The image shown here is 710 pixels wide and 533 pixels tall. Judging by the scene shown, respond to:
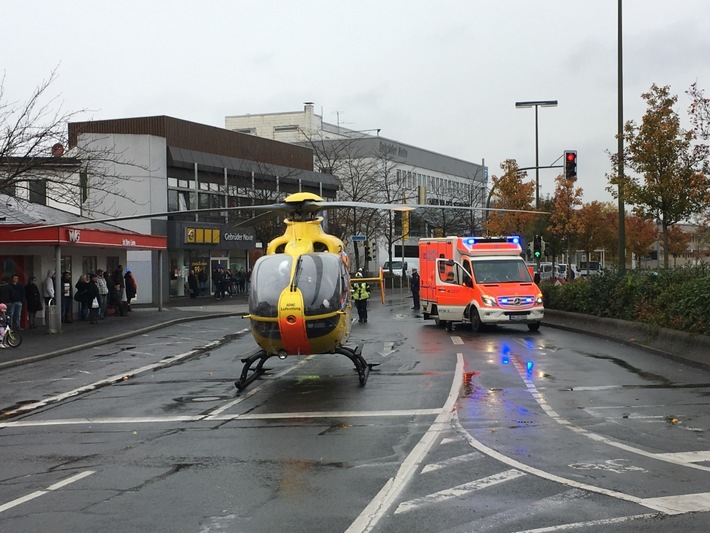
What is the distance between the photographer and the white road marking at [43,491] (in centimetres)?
701

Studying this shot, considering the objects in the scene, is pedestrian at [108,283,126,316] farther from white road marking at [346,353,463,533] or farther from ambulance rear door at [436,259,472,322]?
white road marking at [346,353,463,533]

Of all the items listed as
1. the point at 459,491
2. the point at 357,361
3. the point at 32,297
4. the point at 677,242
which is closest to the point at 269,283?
the point at 357,361

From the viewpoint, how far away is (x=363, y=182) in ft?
196

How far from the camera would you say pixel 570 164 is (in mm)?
30328

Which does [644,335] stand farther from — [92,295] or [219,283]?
[219,283]

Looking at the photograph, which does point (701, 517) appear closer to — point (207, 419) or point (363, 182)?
point (207, 419)

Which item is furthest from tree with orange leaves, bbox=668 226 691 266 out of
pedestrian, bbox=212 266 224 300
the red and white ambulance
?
the red and white ambulance

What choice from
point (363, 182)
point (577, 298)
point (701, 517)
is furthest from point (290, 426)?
point (363, 182)

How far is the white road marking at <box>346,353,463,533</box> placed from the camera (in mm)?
6148

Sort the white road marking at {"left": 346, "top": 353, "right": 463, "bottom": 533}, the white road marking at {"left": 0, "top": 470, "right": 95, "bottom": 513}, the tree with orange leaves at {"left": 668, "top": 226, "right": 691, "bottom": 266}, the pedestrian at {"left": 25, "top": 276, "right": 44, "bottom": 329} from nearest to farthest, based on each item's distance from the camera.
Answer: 1. the white road marking at {"left": 346, "top": 353, "right": 463, "bottom": 533}
2. the white road marking at {"left": 0, "top": 470, "right": 95, "bottom": 513}
3. the pedestrian at {"left": 25, "top": 276, "right": 44, "bottom": 329}
4. the tree with orange leaves at {"left": 668, "top": 226, "right": 691, "bottom": 266}

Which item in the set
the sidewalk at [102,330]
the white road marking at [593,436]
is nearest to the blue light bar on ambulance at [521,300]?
the white road marking at [593,436]

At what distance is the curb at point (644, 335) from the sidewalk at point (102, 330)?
1351 cm

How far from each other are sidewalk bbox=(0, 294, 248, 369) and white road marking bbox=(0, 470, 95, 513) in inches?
441

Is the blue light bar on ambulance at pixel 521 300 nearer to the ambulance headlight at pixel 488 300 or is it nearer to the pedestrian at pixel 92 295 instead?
the ambulance headlight at pixel 488 300
